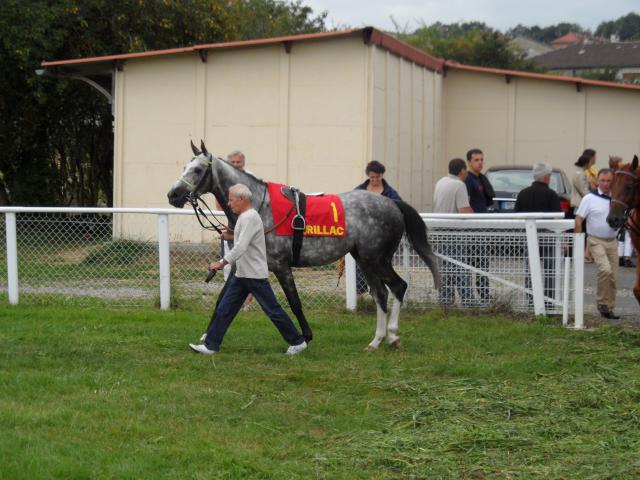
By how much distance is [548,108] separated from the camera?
82.8ft

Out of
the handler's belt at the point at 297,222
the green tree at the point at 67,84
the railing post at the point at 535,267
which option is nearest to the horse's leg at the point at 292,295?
the handler's belt at the point at 297,222

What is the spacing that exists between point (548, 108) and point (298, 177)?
771cm

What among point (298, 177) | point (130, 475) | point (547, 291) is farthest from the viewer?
point (298, 177)

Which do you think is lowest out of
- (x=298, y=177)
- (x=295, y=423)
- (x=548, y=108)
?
(x=295, y=423)

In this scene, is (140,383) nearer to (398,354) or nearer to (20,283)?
(398,354)

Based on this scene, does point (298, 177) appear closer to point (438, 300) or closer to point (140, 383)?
point (438, 300)

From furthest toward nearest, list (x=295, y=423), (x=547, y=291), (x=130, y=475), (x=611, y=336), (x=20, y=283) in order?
(x=20, y=283) < (x=547, y=291) < (x=611, y=336) < (x=295, y=423) < (x=130, y=475)

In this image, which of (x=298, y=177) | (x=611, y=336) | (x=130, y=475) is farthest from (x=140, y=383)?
(x=298, y=177)

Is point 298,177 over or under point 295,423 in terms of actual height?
over

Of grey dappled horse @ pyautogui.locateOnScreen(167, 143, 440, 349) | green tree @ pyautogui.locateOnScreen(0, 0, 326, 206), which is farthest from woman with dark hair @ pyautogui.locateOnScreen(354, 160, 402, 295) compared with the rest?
green tree @ pyautogui.locateOnScreen(0, 0, 326, 206)

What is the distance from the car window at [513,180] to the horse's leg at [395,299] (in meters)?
10.4

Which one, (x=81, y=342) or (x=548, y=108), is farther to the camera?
(x=548, y=108)

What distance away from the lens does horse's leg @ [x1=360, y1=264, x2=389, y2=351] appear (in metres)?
10.6

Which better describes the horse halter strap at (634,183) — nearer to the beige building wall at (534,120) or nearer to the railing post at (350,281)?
the railing post at (350,281)
